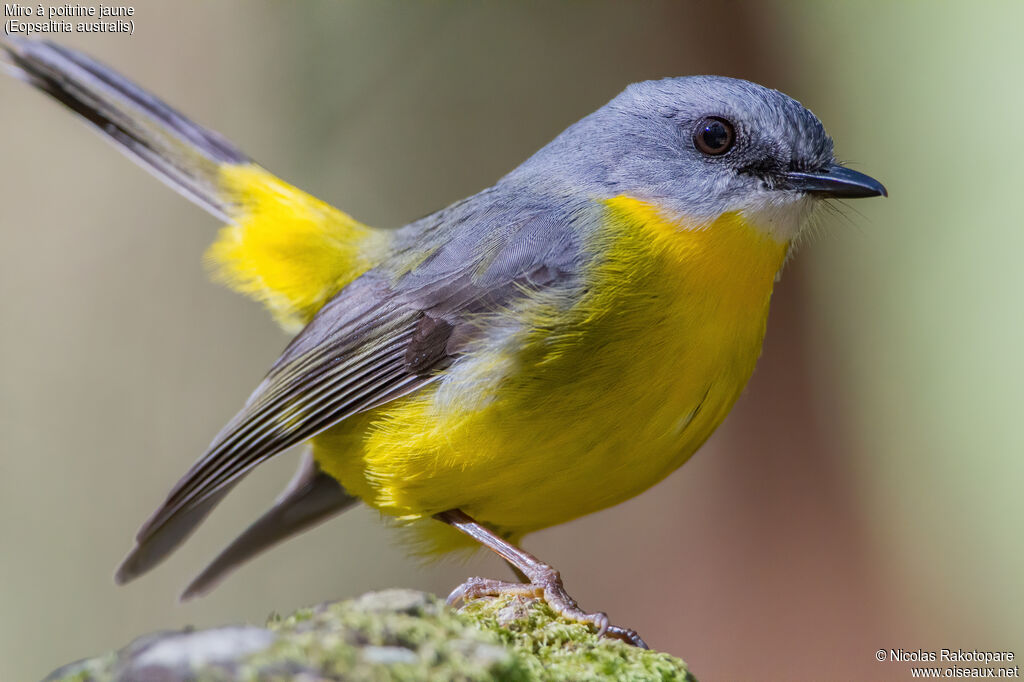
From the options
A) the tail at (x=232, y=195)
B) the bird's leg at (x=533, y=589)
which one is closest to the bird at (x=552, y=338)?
the bird's leg at (x=533, y=589)

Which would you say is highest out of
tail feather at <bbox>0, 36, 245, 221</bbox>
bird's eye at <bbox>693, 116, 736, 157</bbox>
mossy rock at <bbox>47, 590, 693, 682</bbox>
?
tail feather at <bbox>0, 36, 245, 221</bbox>

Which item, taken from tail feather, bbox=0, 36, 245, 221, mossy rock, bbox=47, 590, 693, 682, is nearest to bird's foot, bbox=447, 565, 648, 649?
mossy rock, bbox=47, 590, 693, 682

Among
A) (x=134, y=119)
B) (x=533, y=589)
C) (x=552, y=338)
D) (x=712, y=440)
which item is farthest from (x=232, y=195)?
(x=712, y=440)

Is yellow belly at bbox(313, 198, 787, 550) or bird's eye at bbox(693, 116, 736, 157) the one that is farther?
bird's eye at bbox(693, 116, 736, 157)

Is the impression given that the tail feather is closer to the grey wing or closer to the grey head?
the grey wing

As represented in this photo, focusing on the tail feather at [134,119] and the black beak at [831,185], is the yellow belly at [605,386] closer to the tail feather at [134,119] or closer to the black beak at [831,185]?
the black beak at [831,185]

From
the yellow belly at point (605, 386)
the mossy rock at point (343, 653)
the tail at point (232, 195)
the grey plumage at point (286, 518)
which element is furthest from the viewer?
the tail at point (232, 195)

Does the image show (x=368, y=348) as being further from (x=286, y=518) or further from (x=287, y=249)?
(x=286, y=518)

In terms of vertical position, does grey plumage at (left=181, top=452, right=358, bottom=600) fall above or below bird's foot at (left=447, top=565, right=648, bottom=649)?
above
